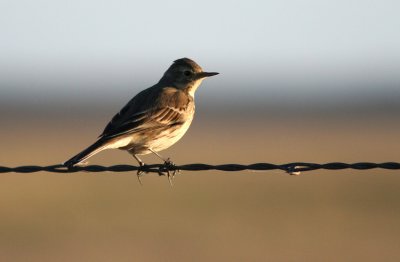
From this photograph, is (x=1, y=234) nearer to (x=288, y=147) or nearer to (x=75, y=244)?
(x=75, y=244)

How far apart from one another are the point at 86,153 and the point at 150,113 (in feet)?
7.31

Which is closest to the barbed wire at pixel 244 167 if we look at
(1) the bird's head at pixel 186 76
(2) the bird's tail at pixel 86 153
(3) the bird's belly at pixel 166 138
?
(2) the bird's tail at pixel 86 153

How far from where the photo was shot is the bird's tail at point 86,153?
1181 cm

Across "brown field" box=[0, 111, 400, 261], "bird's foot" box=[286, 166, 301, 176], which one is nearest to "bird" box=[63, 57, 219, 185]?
"bird's foot" box=[286, 166, 301, 176]

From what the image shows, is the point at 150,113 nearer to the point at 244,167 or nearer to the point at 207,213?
the point at 244,167

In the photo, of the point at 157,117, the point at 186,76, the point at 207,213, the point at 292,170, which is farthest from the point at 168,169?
the point at 207,213

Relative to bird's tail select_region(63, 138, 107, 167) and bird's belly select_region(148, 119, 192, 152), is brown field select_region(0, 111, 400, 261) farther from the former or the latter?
bird's tail select_region(63, 138, 107, 167)

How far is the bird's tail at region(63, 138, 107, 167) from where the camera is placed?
11813 millimetres

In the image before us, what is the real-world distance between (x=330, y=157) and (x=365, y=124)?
2744 cm

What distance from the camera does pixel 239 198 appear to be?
30.8m

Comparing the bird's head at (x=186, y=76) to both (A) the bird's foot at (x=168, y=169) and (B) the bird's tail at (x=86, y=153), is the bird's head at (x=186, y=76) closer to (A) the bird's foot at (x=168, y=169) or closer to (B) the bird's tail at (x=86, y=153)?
(A) the bird's foot at (x=168, y=169)

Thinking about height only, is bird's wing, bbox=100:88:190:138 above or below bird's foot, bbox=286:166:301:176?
above

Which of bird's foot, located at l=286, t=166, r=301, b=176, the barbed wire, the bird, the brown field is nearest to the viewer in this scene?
the barbed wire

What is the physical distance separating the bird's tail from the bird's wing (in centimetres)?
36
